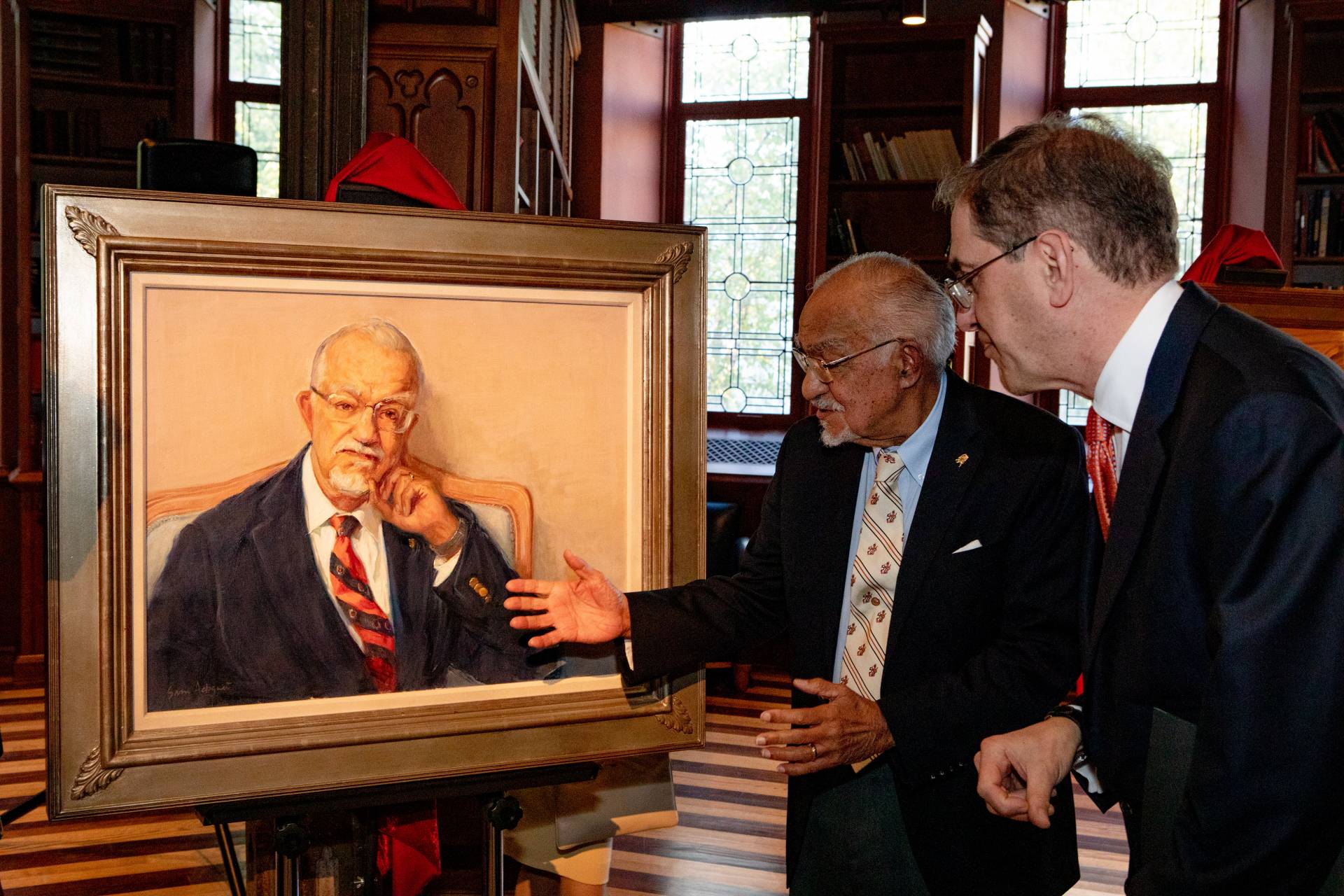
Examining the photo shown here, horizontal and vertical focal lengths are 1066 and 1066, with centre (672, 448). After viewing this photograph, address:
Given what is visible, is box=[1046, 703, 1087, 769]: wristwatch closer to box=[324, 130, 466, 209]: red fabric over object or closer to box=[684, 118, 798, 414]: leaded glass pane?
box=[324, 130, 466, 209]: red fabric over object

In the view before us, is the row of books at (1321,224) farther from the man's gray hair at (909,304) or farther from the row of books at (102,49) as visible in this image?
the row of books at (102,49)

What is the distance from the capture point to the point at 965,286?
1402mm

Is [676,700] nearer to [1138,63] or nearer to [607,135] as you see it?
[607,135]

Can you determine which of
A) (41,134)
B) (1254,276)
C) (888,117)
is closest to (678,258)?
(1254,276)

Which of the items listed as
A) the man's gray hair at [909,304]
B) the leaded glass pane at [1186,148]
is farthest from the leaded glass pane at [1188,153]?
the man's gray hair at [909,304]

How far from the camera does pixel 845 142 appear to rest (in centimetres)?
660

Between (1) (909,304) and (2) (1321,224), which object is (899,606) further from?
(2) (1321,224)

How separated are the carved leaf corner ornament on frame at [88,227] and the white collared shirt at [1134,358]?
128 centimetres

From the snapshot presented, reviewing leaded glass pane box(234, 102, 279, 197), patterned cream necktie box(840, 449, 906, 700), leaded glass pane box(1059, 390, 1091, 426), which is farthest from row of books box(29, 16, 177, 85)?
leaded glass pane box(1059, 390, 1091, 426)

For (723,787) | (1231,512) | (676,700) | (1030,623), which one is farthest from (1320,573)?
(723,787)

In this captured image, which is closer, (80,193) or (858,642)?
(80,193)

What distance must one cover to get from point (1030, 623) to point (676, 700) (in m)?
0.58

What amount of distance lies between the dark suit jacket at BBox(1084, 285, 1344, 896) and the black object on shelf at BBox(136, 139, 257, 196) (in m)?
1.53

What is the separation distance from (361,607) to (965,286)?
0.98 m
